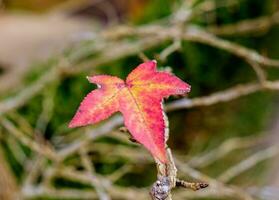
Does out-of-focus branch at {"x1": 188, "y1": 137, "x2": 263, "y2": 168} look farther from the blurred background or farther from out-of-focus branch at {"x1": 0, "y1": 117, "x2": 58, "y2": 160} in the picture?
out-of-focus branch at {"x1": 0, "y1": 117, "x2": 58, "y2": 160}

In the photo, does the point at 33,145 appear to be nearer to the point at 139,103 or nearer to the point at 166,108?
the point at 166,108

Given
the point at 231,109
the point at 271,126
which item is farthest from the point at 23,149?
the point at 271,126

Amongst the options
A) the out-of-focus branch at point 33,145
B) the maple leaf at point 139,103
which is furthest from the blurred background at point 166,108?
the maple leaf at point 139,103

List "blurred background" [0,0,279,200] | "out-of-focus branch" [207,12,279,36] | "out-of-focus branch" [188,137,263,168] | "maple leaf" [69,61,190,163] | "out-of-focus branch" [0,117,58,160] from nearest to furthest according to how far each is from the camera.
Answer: "maple leaf" [69,61,190,163] < "out-of-focus branch" [0,117,58,160] < "blurred background" [0,0,279,200] < "out-of-focus branch" [188,137,263,168] < "out-of-focus branch" [207,12,279,36]

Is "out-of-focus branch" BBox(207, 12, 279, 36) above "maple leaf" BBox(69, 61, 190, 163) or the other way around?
above

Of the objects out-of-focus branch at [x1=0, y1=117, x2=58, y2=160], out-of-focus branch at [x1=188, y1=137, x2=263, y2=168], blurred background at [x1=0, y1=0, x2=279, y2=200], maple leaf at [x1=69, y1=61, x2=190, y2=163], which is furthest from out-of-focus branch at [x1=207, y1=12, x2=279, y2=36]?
maple leaf at [x1=69, y1=61, x2=190, y2=163]

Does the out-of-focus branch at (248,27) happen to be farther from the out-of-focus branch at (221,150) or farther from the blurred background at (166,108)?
the out-of-focus branch at (221,150)

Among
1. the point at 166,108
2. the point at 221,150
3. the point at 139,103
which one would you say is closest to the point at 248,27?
the point at 221,150
